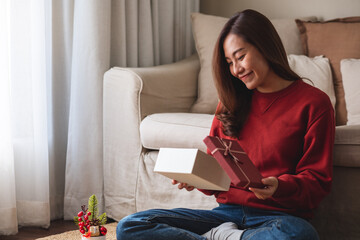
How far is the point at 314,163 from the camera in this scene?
4.64 feet

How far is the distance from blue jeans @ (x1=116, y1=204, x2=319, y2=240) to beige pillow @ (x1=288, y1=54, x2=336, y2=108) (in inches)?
36.2

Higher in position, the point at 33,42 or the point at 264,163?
the point at 33,42

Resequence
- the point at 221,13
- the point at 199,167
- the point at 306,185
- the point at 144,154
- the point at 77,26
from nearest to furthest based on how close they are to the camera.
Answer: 1. the point at 199,167
2. the point at 306,185
3. the point at 144,154
4. the point at 77,26
5. the point at 221,13

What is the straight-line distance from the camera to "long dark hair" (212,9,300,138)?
4.81 feet

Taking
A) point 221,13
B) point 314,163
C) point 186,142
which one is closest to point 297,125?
point 314,163

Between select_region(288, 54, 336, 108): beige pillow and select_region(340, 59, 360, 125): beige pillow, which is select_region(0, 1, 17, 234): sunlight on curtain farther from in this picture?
select_region(340, 59, 360, 125): beige pillow

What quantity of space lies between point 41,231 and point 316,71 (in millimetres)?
1324

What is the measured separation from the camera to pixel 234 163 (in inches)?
48.1

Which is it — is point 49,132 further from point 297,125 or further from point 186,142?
point 297,125

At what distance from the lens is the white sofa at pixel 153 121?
202 centimetres

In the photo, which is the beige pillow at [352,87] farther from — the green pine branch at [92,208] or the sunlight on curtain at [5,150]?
the sunlight on curtain at [5,150]

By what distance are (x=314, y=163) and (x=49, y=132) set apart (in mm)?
1323

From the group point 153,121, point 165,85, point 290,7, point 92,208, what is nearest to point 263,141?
point 92,208

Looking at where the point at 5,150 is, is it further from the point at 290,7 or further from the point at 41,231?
the point at 290,7
